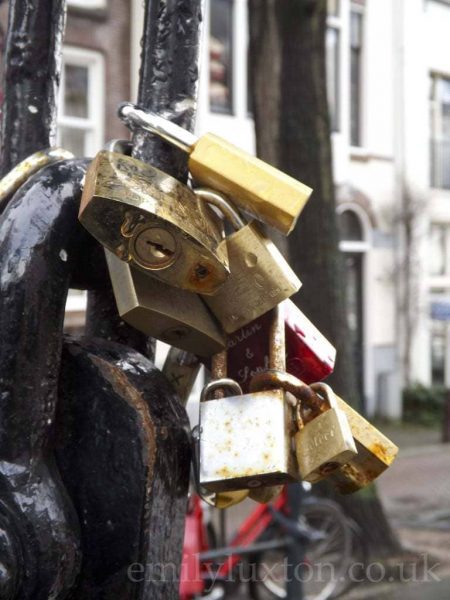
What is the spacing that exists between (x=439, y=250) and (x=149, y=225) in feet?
55.0

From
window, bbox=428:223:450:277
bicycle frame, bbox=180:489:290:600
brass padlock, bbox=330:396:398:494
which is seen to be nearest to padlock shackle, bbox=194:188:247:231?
brass padlock, bbox=330:396:398:494

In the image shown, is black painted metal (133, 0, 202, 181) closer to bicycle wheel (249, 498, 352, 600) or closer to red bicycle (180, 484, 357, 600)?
red bicycle (180, 484, 357, 600)

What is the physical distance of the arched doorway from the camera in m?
15.3

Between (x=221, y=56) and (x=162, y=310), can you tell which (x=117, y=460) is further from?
→ (x=221, y=56)

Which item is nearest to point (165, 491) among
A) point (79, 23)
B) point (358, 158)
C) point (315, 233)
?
point (315, 233)

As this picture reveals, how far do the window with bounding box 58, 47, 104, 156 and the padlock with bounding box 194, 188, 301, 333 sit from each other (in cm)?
1040

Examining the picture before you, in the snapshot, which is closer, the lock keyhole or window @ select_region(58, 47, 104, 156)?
the lock keyhole

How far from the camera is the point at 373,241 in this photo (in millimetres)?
15648

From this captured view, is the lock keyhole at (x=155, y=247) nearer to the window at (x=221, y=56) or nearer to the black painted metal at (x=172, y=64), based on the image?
the black painted metal at (x=172, y=64)

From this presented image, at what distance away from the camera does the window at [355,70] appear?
1533cm

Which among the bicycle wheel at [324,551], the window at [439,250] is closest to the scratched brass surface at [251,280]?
the bicycle wheel at [324,551]

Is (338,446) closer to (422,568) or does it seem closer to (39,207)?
(39,207)

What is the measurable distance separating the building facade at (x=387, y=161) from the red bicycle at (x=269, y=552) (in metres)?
7.93

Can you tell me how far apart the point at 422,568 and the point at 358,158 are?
9.63m
